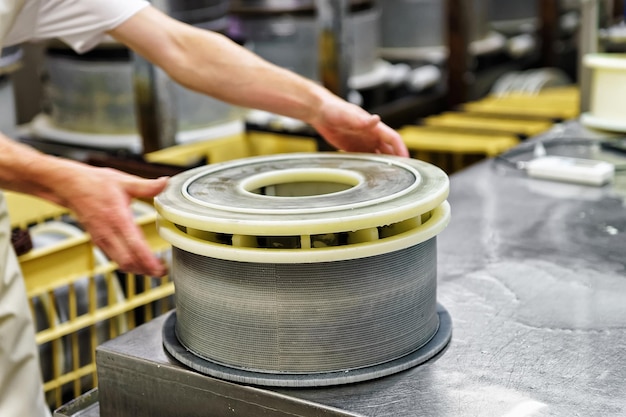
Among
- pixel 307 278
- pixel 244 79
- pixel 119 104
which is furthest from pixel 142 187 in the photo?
pixel 119 104

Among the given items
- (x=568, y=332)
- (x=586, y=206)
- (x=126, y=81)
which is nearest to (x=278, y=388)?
(x=568, y=332)

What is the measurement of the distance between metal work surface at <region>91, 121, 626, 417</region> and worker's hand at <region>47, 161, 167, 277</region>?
168 mm

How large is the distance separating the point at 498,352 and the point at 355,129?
457mm

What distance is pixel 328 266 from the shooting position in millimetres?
985

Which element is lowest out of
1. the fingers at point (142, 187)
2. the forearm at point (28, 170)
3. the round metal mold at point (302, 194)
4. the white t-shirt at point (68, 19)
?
the round metal mold at point (302, 194)

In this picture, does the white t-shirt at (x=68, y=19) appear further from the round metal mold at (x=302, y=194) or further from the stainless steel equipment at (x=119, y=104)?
the stainless steel equipment at (x=119, y=104)

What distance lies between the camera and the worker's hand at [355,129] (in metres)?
1.38

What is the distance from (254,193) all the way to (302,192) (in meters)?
0.09

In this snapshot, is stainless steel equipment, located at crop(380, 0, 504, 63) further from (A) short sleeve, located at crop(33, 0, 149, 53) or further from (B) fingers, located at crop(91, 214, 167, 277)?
(B) fingers, located at crop(91, 214, 167, 277)

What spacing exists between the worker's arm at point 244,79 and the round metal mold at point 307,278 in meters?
0.30

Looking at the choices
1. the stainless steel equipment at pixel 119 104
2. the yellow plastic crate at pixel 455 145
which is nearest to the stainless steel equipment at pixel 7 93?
the stainless steel equipment at pixel 119 104

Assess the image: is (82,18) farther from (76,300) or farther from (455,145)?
(455,145)

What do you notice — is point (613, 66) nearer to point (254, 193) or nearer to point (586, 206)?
point (586, 206)

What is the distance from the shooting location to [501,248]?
1.48m
